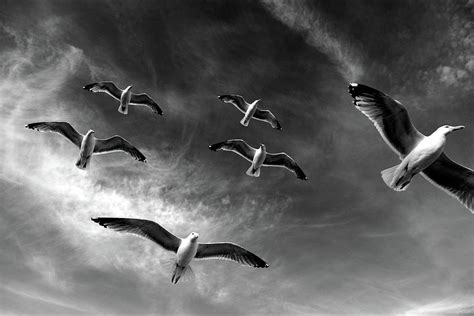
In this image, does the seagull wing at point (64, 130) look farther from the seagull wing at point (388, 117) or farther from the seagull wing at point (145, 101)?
the seagull wing at point (388, 117)

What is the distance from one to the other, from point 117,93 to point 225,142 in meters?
5.77

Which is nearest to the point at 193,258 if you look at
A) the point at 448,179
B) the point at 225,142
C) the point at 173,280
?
the point at 173,280

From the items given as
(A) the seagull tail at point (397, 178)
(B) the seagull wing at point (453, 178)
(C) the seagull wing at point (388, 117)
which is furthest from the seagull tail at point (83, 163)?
(B) the seagull wing at point (453, 178)

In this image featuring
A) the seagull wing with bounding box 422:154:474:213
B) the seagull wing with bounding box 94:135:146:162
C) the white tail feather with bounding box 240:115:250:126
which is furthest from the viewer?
the white tail feather with bounding box 240:115:250:126

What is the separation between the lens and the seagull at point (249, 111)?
23.4 meters

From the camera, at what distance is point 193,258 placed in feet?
54.8

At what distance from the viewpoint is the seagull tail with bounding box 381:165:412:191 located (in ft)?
43.0

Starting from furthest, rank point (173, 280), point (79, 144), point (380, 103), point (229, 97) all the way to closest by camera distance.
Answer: point (229, 97) → point (79, 144) → point (173, 280) → point (380, 103)

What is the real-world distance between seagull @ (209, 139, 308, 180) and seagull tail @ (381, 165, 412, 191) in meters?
9.62

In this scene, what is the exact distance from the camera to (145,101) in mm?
23375

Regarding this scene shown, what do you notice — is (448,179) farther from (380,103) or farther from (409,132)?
(380,103)

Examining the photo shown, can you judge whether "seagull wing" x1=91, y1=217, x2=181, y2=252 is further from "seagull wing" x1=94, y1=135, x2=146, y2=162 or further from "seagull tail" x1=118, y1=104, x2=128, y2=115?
"seagull tail" x1=118, y1=104, x2=128, y2=115

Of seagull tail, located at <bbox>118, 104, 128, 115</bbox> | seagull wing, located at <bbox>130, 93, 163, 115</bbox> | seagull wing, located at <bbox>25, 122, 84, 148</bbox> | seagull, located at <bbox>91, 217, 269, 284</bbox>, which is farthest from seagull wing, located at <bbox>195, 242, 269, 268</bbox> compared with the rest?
seagull wing, located at <bbox>130, 93, 163, 115</bbox>

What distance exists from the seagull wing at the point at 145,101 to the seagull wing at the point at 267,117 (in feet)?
16.6
